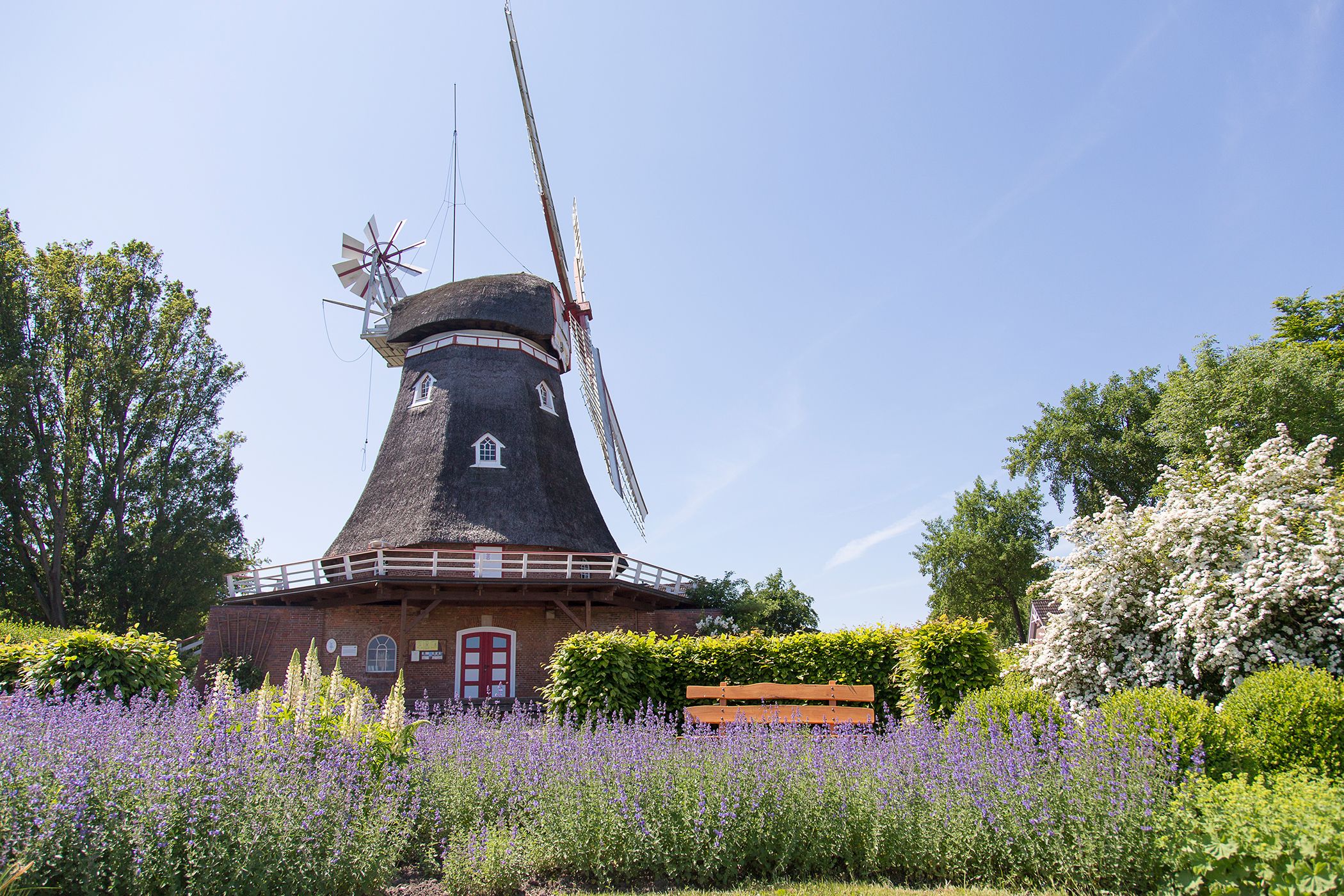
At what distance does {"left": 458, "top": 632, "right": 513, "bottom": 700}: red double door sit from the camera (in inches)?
729

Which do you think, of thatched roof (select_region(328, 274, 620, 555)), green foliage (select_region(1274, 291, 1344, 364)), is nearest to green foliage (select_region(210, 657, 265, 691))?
thatched roof (select_region(328, 274, 620, 555))

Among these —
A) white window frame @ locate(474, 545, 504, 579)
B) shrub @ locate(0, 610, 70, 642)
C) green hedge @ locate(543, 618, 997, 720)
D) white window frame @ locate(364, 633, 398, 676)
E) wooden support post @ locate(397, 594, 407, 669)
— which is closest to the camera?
Result: green hedge @ locate(543, 618, 997, 720)

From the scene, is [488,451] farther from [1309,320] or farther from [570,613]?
[1309,320]

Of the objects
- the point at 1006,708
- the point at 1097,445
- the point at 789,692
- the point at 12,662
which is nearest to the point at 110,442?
the point at 12,662

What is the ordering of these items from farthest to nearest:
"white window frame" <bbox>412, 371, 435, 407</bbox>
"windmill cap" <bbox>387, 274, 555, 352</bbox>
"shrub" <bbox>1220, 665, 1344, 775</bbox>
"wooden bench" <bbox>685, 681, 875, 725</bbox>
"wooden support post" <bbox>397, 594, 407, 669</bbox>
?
"windmill cap" <bbox>387, 274, 555, 352</bbox>
"white window frame" <bbox>412, 371, 435, 407</bbox>
"wooden support post" <bbox>397, 594, 407, 669</bbox>
"wooden bench" <bbox>685, 681, 875, 725</bbox>
"shrub" <bbox>1220, 665, 1344, 775</bbox>

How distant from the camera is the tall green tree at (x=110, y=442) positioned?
2661 centimetres

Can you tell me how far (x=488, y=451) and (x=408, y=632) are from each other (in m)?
5.43

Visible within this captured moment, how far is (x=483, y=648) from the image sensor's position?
18.8 m

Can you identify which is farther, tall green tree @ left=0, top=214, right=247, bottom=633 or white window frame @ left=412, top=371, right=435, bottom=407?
tall green tree @ left=0, top=214, right=247, bottom=633

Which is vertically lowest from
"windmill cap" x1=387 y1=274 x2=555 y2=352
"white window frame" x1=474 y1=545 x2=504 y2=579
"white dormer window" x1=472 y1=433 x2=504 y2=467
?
"white window frame" x1=474 y1=545 x2=504 y2=579

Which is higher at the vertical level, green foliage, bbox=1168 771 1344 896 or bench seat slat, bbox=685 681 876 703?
bench seat slat, bbox=685 681 876 703

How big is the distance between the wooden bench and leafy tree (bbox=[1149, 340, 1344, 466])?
772 inches

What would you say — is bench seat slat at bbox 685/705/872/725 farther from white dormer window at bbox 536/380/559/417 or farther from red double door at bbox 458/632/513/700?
white dormer window at bbox 536/380/559/417

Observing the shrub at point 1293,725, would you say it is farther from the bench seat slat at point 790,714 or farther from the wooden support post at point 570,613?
the wooden support post at point 570,613
